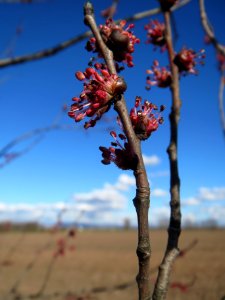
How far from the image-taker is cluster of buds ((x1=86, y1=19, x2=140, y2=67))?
3.53ft

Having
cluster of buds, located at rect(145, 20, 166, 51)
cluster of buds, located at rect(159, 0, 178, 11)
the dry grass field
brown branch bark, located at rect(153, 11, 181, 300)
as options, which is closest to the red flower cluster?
brown branch bark, located at rect(153, 11, 181, 300)

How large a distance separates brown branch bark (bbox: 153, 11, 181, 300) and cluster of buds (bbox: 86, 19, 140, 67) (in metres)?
0.36

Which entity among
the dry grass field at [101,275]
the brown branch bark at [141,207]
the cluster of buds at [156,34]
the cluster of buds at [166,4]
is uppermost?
the cluster of buds at [156,34]

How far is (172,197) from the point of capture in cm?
124

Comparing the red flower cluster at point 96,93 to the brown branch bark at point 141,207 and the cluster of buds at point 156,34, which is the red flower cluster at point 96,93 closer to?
the brown branch bark at point 141,207

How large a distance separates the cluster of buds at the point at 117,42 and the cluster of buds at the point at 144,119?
0.53 feet

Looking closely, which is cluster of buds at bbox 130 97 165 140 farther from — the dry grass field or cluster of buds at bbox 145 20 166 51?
the dry grass field

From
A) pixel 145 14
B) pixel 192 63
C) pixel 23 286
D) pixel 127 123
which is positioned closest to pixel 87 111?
pixel 127 123

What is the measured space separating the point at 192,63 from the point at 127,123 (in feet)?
3.33

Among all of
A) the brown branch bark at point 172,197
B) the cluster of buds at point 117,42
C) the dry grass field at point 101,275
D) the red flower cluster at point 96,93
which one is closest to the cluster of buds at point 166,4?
the brown branch bark at point 172,197

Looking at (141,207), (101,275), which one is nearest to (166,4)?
(141,207)

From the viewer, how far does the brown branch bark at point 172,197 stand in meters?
0.99

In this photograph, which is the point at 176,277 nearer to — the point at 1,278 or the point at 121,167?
the point at 1,278

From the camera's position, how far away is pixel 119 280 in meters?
16.2
